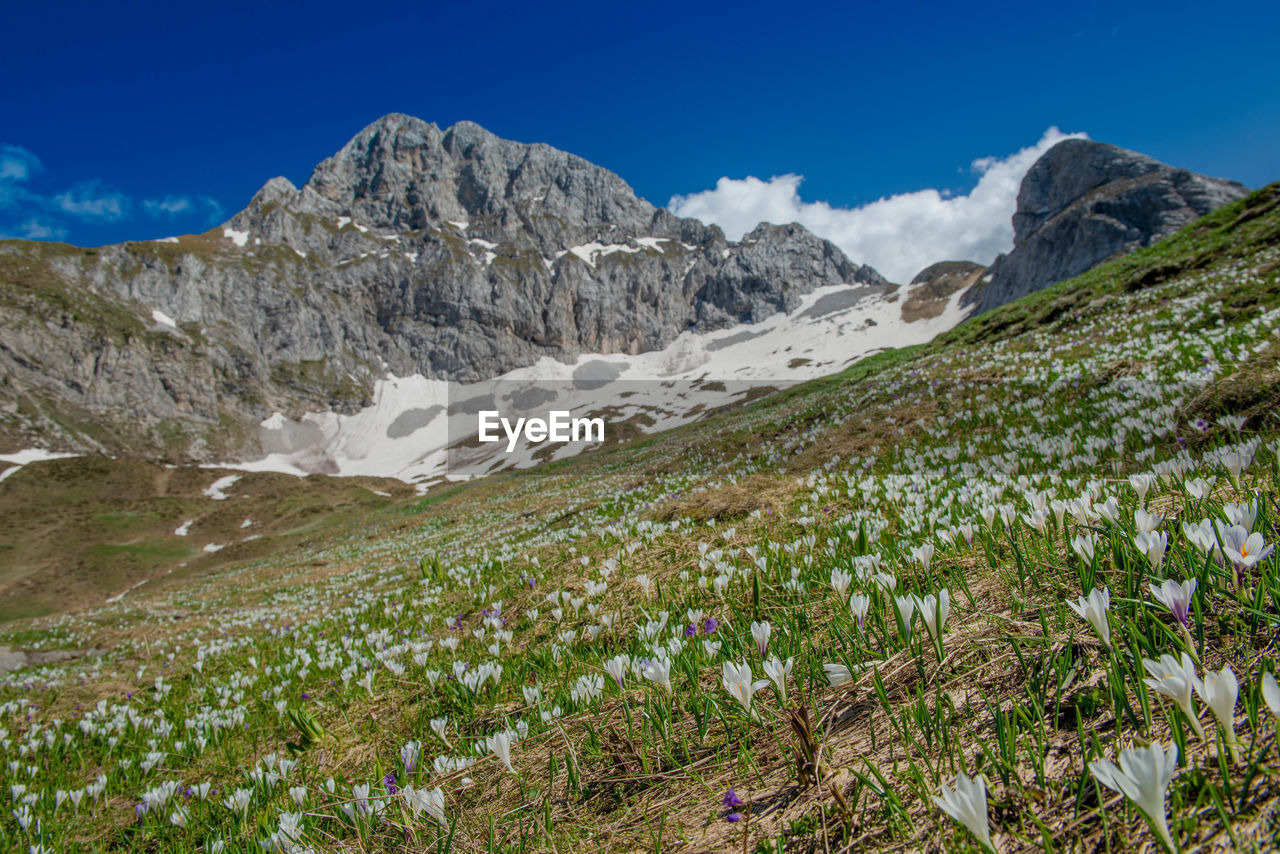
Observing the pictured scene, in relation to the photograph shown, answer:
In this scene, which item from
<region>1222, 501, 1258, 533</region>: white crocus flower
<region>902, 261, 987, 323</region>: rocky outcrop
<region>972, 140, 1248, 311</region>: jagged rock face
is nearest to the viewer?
<region>1222, 501, 1258, 533</region>: white crocus flower

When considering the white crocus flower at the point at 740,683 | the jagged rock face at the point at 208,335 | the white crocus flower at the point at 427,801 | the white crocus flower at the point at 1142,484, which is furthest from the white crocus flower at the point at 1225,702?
the jagged rock face at the point at 208,335

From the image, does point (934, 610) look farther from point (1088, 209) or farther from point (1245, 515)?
point (1088, 209)

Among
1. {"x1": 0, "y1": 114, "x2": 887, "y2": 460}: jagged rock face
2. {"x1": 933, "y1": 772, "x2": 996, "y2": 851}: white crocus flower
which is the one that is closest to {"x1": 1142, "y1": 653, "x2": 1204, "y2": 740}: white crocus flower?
{"x1": 933, "y1": 772, "x2": 996, "y2": 851}: white crocus flower

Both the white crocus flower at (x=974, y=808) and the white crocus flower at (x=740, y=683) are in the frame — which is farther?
the white crocus flower at (x=740, y=683)

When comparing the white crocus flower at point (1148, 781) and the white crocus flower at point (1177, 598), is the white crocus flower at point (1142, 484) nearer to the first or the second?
the white crocus flower at point (1177, 598)

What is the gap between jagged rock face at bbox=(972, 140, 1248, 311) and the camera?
11056cm

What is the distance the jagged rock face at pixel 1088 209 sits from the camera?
111 m

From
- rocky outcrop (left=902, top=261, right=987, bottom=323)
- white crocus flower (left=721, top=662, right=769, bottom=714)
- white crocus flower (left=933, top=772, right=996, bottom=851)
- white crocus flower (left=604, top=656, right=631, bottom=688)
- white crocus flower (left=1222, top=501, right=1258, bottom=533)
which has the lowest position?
white crocus flower (left=604, top=656, right=631, bottom=688)

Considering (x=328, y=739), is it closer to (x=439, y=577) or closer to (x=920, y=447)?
(x=439, y=577)

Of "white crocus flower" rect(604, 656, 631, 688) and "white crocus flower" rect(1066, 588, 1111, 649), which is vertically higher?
"white crocus flower" rect(1066, 588, 1111, 649)

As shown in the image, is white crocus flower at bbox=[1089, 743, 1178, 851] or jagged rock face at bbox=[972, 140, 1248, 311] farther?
jagged rock face at bbox=[972, 140, 1248, 311]

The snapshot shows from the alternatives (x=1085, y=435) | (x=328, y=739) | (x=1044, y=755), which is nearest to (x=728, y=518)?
(x=1085, y=435)

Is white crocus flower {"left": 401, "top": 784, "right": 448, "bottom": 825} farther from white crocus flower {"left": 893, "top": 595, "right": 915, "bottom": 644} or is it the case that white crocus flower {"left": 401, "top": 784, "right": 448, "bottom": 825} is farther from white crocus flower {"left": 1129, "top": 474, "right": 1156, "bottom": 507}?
white crocus flower {"left": 1129, "top": 474, "right": 1156, "bottom": 507}

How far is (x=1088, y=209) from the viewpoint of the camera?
12306 cm
